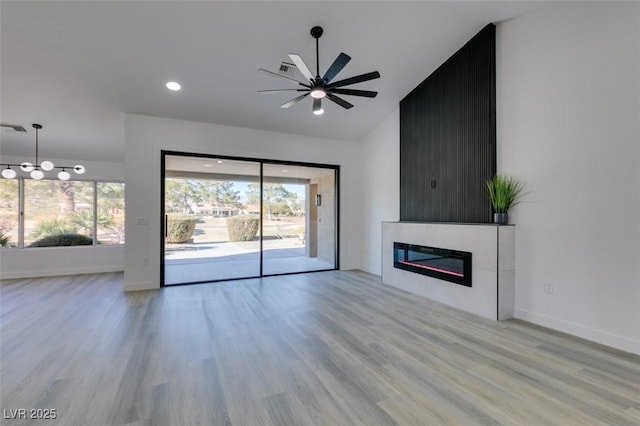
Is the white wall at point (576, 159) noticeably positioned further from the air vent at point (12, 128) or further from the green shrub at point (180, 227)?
the air vent at point (12, 128)

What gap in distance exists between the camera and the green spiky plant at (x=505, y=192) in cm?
359

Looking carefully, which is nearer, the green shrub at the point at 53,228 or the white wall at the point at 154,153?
the white wall at the point at 154,153

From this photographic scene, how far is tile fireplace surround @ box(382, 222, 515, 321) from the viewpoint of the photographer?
3.56m

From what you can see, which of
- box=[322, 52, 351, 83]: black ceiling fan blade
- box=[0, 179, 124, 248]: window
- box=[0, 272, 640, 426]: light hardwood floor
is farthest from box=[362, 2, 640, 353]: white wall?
box=[0, 179, 124, 248]: window

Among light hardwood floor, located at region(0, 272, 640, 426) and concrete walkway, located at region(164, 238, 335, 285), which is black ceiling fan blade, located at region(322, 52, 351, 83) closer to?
light hardwood floor, located at region(0, 272, 640, 426)

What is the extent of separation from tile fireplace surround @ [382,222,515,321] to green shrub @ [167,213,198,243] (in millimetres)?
4388

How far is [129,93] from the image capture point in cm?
436

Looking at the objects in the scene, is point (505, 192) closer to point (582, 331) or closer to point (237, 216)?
point (582, 331)

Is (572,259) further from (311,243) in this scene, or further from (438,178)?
(311,243)

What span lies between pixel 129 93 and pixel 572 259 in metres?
6.55

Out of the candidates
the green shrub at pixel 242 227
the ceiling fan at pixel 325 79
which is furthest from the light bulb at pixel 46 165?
the ceiling fan at pixel 325 79

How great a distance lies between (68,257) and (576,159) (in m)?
9.30

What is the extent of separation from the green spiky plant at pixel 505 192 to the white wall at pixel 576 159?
109 mm

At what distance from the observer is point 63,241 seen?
20.5ft
